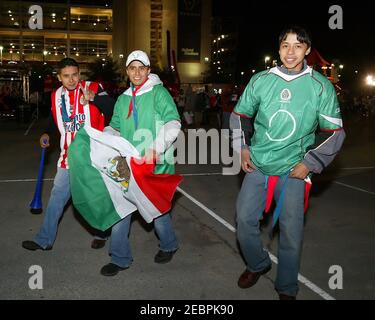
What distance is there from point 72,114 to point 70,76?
401mm

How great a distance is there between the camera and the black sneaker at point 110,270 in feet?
14.1

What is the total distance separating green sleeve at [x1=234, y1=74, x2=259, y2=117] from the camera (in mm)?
3705

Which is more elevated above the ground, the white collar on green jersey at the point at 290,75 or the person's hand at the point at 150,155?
the white collar on green jersey at the point at 290,75

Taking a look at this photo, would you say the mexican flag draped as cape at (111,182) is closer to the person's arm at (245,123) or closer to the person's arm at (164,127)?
the person's arm at (164,127)

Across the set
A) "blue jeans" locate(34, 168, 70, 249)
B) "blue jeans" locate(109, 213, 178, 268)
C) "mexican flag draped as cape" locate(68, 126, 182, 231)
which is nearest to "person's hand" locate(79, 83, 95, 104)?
"mexican flag draped as cape" locate(68, 126, 182, 231)

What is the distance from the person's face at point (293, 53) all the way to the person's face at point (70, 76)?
228cm

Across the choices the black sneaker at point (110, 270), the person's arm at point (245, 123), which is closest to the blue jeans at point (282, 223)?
the person's arm at point (245, 123)

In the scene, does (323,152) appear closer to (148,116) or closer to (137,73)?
(148,116)

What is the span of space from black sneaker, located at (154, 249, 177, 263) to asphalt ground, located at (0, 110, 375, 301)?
9cm

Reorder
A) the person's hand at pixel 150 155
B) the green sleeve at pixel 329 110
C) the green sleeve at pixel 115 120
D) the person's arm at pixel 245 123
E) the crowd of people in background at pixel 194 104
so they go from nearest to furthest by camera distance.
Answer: the green sleeve at pixel 329 110 < the person's arm at pixel 245 123 < the person's hand at pixel 150 155 < the green sleeve at pixel 115 120 < the crowd of people in background at pixel 194 104

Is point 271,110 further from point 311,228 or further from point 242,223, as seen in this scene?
point 311,228

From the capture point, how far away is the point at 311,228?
5977 millimetres

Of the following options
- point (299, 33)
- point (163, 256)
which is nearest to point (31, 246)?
point (163, 256)
